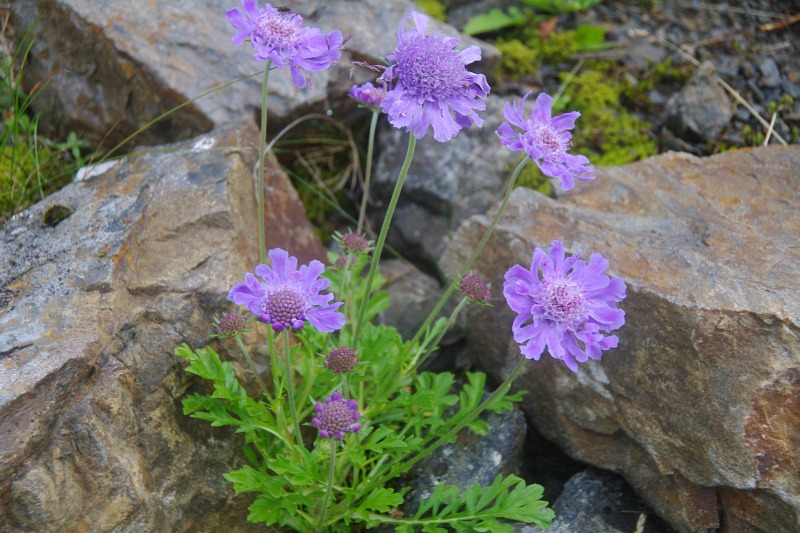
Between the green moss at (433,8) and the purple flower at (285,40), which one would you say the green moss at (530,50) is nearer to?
the green moss at (433,8)

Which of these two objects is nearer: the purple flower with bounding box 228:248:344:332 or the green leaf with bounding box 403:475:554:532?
the purple flower with bounding box 228:248:344:332

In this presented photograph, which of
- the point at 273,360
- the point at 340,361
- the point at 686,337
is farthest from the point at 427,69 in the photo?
the point at 686,337

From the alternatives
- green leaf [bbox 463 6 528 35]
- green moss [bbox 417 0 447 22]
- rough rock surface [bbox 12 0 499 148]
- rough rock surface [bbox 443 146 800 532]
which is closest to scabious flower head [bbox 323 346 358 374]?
rough rock surface [bbox 443 146 800 532]

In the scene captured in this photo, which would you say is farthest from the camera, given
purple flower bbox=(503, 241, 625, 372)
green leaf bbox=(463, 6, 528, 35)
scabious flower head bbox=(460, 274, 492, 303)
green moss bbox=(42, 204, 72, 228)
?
green leaf bbox=(463, 6, 528, 35)

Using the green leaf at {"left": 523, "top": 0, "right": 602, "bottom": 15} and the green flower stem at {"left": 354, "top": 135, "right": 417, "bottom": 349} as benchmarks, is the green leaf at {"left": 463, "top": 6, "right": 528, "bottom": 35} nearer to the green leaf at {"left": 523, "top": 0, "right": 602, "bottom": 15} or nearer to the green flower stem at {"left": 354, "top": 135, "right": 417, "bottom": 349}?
the green leaf at {"left": 523, "top": 0, "right": 602, "bottom": 15}

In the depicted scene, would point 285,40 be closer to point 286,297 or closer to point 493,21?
point 286,297

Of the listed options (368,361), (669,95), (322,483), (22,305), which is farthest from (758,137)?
(22,305)

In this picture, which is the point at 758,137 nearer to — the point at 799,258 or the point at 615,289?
the point at 799,258
